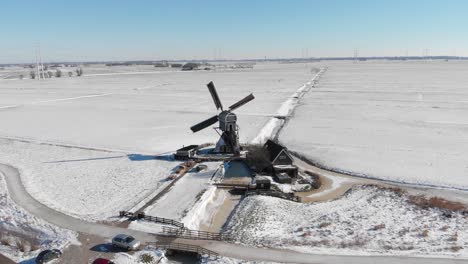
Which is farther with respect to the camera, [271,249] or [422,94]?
[422,94]

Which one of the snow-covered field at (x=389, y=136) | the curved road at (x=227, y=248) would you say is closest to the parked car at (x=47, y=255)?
the curved road at (x=227, y=248)

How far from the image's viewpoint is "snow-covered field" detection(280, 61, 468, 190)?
3453cm

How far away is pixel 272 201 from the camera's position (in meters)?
27.9

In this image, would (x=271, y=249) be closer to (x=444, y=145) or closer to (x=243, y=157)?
(x=243, y=157)

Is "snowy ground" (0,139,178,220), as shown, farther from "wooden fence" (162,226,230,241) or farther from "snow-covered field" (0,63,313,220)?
"wooden fence" (162,226,230,241)

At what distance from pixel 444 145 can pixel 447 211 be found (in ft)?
61.7

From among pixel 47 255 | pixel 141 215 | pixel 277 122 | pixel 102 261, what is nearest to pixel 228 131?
pixel 141 215

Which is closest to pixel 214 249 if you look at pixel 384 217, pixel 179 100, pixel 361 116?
pixel 384 217

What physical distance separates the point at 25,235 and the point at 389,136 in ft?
128

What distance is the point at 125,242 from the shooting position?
20594mm

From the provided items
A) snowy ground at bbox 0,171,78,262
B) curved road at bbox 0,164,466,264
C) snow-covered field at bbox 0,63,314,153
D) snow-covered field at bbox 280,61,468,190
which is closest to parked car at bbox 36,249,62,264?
snowy ground at bbox 0,171,78,262

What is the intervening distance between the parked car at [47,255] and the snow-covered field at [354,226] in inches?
372

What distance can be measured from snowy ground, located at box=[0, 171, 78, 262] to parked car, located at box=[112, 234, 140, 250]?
9.02ft

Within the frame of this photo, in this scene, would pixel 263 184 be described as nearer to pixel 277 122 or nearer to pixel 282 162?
pixel 282 162
